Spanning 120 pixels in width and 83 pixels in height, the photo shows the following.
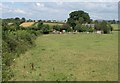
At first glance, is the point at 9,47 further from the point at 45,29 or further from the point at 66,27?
the point at 66,27

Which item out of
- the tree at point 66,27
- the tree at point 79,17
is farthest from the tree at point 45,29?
the tree at point 79,17

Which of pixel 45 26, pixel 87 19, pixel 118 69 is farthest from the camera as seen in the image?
pixel 87 19

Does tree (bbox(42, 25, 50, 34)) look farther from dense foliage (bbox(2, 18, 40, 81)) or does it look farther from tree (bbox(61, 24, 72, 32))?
dense foliage (bbox(2, 18, 40, 81))

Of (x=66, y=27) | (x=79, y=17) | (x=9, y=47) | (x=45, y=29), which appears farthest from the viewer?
(x=79, y=17)

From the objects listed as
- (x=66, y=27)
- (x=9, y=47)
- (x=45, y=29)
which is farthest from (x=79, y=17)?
(x=9, y=47)

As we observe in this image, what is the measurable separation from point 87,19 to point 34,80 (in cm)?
7930

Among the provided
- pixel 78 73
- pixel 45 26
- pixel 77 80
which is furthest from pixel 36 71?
pixel 45 26

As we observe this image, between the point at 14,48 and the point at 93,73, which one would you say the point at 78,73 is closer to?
the point at 93,73

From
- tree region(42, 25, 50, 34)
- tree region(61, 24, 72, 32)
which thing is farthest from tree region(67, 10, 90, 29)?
tree region(42, 25, 50, 34)

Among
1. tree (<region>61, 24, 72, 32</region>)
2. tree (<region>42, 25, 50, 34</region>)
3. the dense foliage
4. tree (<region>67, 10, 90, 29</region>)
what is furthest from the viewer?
tree (<region>67, 10, 90, 29</region>)

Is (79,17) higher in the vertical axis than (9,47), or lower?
higher

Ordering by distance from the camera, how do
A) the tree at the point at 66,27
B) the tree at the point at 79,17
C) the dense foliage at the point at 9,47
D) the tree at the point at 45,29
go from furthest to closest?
the tree at the point at 79,17 → the tree at the point at 66,27 → the tree at the point at 45,29 → the dense foliage at the point at 9,47

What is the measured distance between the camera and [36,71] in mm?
14125

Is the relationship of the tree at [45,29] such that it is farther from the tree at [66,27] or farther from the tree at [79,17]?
the tree at [79,17]
